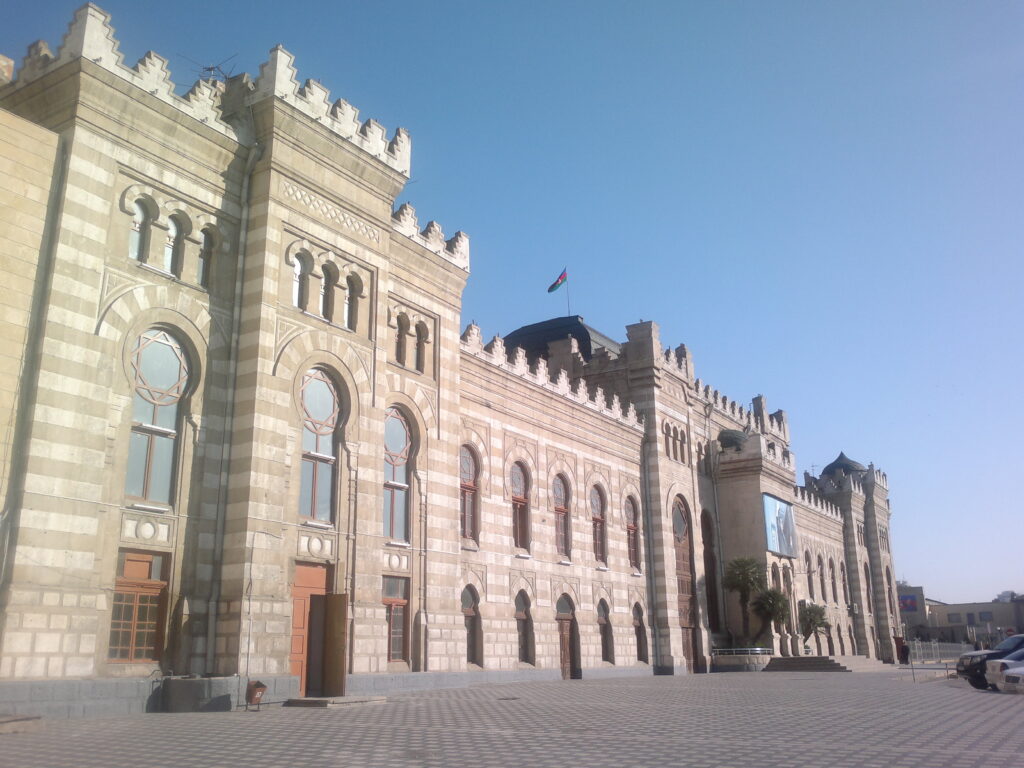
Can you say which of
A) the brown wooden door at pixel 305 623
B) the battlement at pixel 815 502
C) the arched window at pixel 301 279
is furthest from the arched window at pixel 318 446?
the battlement at pixel 815 502

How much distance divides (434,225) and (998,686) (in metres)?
18.8

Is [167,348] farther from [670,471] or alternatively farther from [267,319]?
[670,471]

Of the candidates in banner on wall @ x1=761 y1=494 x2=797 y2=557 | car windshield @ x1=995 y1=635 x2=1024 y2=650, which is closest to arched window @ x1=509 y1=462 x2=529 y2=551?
car windshield @ x1=995 y1=635 x2=1024 y2=650

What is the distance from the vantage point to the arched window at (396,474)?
21344 millimetres

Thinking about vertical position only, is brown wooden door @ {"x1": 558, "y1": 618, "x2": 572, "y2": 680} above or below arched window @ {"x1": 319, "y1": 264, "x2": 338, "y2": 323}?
below

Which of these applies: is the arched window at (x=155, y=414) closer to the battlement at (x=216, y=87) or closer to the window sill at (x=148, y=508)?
→ the window sill at (x=148, y=508)

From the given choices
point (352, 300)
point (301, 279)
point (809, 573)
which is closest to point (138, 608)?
point (301, 279)

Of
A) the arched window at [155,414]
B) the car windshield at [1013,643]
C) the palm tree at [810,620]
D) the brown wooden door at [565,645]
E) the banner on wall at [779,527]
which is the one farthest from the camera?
the palm tree at [810,620]

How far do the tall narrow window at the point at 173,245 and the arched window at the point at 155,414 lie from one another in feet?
4.54

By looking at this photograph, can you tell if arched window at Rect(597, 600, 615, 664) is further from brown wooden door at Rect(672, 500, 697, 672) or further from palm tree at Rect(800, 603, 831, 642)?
palm tree at Rect(800, 603, 831, 642)

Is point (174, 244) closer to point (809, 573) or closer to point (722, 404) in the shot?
point (722, 404)

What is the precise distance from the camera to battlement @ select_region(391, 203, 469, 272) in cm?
2331

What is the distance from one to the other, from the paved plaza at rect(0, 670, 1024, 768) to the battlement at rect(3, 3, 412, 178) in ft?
37.6

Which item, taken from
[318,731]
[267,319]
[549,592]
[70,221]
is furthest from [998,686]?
[70,221]
